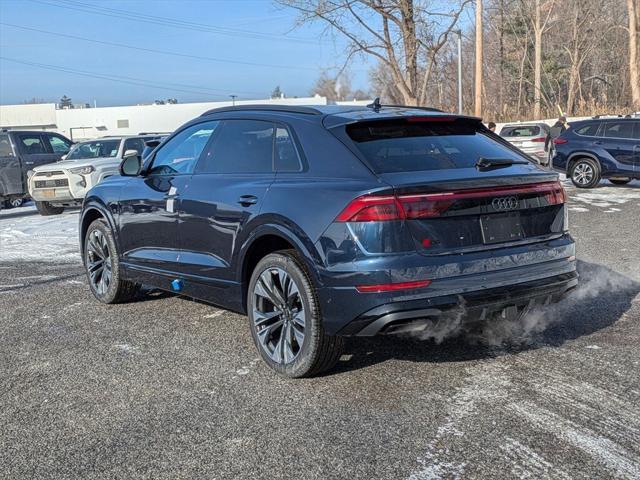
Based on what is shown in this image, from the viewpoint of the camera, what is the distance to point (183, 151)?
598 centimetres

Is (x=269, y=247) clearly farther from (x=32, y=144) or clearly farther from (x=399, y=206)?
(x=32, y=144)

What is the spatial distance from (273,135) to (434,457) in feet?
8.45

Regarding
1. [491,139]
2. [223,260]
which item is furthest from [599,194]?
[223,260]

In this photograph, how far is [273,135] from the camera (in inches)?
197

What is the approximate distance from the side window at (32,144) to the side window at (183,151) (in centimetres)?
1196

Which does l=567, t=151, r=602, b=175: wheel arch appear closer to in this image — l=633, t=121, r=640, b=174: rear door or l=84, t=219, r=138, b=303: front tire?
l=633, t=121, r=640, b=174: rear door

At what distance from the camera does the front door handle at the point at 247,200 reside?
478 cm

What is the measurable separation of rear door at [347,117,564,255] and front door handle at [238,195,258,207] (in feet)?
2.64

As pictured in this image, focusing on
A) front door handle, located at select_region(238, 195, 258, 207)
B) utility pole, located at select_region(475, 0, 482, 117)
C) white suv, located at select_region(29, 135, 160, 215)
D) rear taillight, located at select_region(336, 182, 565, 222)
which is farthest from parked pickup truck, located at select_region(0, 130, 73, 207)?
utility pole, located at select_region(475, 0, 482, 117)

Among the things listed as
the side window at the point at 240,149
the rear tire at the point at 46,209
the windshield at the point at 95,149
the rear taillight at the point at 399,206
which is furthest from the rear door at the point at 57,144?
the rear taillight at the point at 399,206

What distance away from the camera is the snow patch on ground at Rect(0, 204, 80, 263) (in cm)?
1010

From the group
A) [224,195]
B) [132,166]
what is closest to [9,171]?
[132,166]

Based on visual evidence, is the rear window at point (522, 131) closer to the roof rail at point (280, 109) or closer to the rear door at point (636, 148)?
the rear door at point (636, 148)

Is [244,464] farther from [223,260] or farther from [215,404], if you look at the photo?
[223,260]
